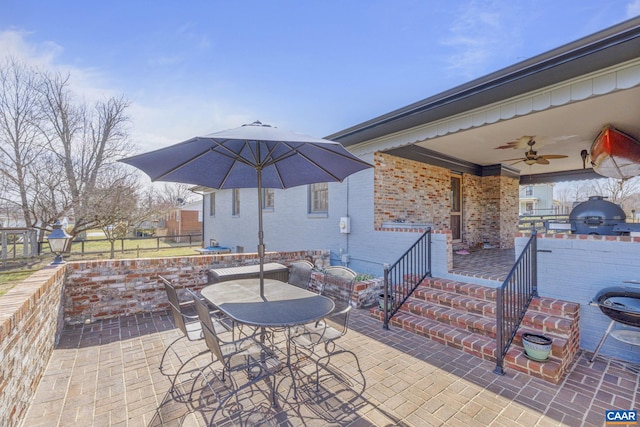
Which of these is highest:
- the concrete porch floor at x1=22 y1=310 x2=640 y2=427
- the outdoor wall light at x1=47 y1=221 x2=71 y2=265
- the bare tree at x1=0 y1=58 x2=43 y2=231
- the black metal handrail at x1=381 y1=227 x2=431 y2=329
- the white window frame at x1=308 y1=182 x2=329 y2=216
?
the bare tree at x1=0 y1=58 x2=43 y2=231

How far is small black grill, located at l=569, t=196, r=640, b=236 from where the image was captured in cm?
408

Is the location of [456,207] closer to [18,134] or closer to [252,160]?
[252,160]

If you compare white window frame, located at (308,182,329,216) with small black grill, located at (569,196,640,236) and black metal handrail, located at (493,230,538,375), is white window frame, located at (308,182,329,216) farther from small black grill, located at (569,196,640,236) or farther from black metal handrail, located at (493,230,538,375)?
small black grill, located at (569,196,640,236)

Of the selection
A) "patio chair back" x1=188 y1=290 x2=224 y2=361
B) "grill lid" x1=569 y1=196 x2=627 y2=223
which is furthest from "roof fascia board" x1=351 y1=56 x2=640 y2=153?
"patio chair back" x1=188 y1=290 x2=224 y2=361

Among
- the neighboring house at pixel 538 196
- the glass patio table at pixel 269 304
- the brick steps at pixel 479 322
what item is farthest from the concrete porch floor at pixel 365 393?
the neighboring house at pixel 538 196

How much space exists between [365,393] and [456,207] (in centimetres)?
683

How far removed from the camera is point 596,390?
8.88ft

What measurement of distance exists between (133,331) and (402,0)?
677cm

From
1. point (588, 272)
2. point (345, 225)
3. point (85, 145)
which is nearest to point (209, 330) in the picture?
point (588, 272)

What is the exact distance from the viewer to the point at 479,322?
3.70m

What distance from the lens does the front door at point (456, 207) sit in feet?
26.7

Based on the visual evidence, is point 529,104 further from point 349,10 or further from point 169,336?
point 169,336

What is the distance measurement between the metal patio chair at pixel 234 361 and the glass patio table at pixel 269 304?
9.0 inches

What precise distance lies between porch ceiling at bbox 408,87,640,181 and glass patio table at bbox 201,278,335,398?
3.59m
